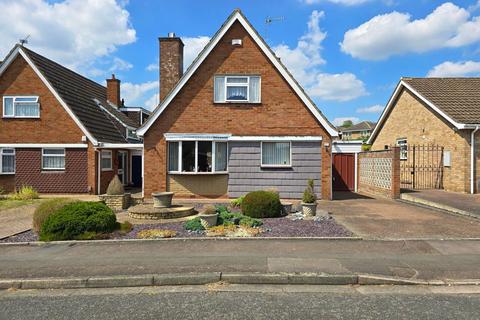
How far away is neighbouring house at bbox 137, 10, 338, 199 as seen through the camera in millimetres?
15273

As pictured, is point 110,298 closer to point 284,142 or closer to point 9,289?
point 9,289

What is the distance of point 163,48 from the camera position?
16.8 meters

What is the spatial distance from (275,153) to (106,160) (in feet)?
30.9

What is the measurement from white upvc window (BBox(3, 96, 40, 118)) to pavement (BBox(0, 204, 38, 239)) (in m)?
5.89

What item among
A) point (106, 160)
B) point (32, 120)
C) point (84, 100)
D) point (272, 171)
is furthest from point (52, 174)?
point (272, 171)

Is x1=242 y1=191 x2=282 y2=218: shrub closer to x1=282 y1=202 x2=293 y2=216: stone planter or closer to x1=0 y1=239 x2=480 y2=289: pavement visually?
x1=282 y1=202 x2=293 y2=216: stone planter

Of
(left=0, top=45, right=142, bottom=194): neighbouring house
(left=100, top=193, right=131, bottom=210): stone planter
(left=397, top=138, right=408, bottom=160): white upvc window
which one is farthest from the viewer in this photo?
(left=397, top=138, right=408, bottom=160): white upvc window

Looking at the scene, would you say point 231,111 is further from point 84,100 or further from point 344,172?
point 84,100

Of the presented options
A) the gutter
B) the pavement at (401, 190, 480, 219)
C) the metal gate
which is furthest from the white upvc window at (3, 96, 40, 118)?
the gutter

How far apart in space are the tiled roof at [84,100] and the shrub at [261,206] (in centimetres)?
1031

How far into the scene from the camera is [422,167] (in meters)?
20.4

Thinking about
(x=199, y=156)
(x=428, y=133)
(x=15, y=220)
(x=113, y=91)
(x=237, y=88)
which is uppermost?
(x=113, y=91)

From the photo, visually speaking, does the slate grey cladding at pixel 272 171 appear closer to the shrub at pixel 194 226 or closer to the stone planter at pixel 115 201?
the stone planter at pixel 115 201

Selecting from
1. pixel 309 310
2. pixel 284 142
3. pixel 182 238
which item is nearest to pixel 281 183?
pixel 284 142
